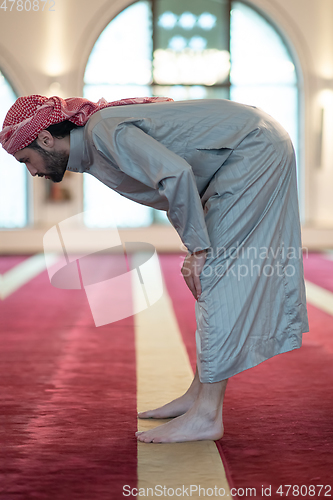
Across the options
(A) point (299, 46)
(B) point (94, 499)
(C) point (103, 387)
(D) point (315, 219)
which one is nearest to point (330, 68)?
(A) point (299, 46)

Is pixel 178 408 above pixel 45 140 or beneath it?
beneath

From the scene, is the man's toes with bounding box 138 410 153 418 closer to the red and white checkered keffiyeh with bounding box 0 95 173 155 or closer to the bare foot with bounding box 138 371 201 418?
the bare foot with bounding box 138 371 201 418

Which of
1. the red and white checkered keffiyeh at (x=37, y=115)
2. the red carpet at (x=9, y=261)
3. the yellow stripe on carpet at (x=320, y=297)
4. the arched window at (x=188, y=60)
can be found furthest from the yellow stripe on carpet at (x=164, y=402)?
the arched window at (x=188, y=60)

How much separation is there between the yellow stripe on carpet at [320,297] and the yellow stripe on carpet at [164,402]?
3.52 feet

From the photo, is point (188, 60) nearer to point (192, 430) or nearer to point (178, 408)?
point (178, 408)

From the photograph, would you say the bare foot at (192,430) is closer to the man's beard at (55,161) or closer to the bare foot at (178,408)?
the bare foot at (178,408)

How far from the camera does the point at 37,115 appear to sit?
1.50m

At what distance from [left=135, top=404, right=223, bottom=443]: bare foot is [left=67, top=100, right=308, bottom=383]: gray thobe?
134mm

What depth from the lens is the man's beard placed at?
1562mm

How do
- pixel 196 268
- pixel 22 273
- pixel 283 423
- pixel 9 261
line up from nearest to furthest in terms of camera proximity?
pixel 196 268
pixel 283 423
pixel 22 273
pixel 9 261

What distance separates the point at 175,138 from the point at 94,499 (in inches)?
36.6

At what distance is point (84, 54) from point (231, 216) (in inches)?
306

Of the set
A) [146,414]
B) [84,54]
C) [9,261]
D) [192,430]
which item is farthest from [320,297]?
[84,54]

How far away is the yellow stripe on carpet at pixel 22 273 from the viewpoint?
15.4 feet
